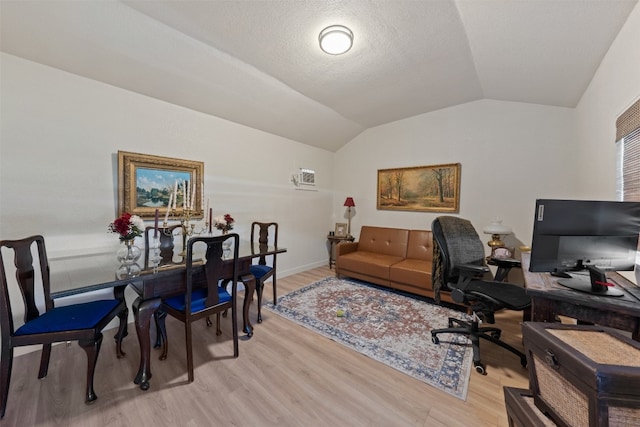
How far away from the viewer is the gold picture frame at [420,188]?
3598 mm

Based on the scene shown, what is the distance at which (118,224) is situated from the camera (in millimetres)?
1780

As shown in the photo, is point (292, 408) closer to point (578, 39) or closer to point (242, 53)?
point (242, 53)

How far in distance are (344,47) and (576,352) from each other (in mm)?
2365

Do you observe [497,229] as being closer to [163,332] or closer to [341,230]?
[341,230]

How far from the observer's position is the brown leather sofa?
3.12 m

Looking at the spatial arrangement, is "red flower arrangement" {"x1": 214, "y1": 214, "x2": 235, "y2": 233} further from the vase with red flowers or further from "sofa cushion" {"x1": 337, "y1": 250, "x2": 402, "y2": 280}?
"sofa cushion" {"x1": 337, "y1": 250, "x2": 402, "y2": 280}

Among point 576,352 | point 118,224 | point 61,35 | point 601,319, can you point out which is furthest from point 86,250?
point 601,319

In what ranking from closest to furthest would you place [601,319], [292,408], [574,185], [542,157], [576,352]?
[576,352] → [601,319] → [292,408] → [574,185] → [542,157]

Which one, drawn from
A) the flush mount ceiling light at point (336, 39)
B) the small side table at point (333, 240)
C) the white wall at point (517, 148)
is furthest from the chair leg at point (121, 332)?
the white wall at point (517, 148)

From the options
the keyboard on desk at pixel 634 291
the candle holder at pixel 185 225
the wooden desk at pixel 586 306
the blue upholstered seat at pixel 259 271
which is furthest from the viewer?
the blue upholstered seat at pixel 259 271

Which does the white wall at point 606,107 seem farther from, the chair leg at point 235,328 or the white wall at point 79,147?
the white wall at point 79,147

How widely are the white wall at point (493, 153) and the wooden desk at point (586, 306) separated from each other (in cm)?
192

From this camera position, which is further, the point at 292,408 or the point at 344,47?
the point at 344,47

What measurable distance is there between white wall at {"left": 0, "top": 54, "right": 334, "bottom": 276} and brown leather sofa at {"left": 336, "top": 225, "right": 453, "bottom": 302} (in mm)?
1825
